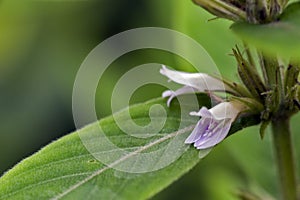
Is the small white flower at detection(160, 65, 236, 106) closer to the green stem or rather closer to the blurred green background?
the green stem

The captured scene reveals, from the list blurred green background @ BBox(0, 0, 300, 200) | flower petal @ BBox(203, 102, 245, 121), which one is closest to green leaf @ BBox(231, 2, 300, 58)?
flower petal @ BBox(203, 102, 245, 121)

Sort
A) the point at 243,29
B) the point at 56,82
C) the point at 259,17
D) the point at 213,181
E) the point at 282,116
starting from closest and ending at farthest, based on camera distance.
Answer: the point at 243,29 → the point at 259,17 → the point at 282,116 → the point at 213,181 → the point at 56,82

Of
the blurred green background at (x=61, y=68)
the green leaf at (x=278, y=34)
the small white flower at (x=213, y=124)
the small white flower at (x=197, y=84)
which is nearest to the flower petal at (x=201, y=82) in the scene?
the small white flower at (x=197, y=84)

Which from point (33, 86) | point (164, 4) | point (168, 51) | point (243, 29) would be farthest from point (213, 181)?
point (243, 29)

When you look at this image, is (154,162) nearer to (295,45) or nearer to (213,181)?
(295,45)

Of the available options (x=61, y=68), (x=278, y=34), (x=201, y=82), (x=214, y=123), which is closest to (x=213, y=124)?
(x=214, y=123)

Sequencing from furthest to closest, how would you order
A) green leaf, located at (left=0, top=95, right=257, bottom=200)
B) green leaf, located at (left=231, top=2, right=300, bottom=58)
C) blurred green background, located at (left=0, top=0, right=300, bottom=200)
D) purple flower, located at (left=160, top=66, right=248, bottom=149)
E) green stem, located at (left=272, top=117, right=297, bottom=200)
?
blurred green background, located at (left=0, top=0, right=300, bottom=200) < green stem, located at (left=272, top=117, right=297, bottom=200) < purple flower, located at (left=160, top=66, right=248, bottom=149) < green leaf, located at (left=0, top=95, right=257, bottom=200) < green leaf, located at (left=231, top=2, right=300, bottom=58)
